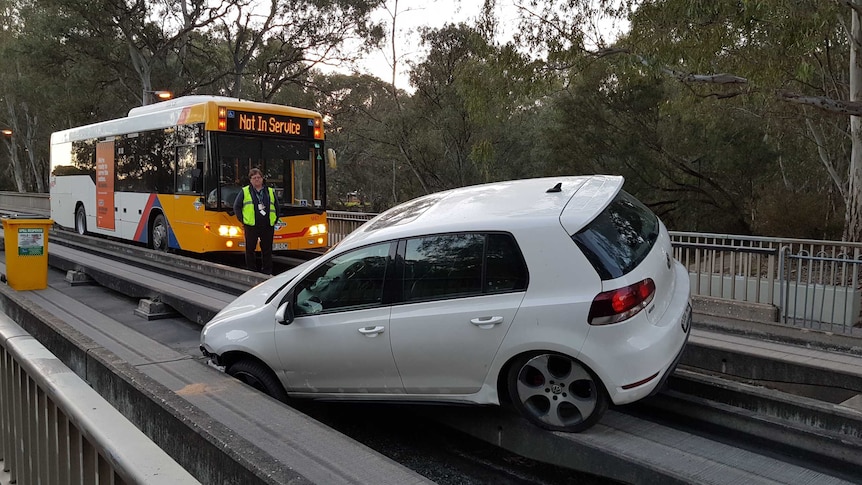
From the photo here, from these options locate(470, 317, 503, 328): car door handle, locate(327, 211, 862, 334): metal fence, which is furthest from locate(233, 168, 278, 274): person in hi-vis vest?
locate(470, 317, 503, 328): car door handle

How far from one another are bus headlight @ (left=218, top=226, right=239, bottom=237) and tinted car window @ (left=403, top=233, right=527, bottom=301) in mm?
8633

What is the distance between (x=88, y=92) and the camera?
115ft

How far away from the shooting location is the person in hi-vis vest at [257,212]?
11.1 m

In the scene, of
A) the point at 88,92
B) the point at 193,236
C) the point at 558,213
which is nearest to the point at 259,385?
the point at 558,213

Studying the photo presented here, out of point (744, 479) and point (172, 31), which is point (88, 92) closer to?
point (172, 31)

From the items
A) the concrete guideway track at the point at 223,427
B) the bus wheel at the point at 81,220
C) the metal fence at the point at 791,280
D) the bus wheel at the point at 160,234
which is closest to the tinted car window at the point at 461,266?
the concrete guideway track at the point at 223,427

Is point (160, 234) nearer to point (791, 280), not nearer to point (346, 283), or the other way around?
point (346, 283)

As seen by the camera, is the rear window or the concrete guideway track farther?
the rear window

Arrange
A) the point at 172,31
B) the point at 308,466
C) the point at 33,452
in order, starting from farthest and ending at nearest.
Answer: the point at 172,31, the point at 308,466, the point at 33,452

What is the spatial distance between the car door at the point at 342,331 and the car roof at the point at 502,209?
0.67 ft

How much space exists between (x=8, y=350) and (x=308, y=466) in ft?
5.15

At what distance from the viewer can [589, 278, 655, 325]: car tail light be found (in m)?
3.96

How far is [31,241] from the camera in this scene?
9672mm

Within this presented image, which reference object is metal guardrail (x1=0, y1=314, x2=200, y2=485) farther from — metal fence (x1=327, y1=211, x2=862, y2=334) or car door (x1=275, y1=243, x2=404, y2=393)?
metal fence (x1=327, y1=211, x2=862, y2=334)
